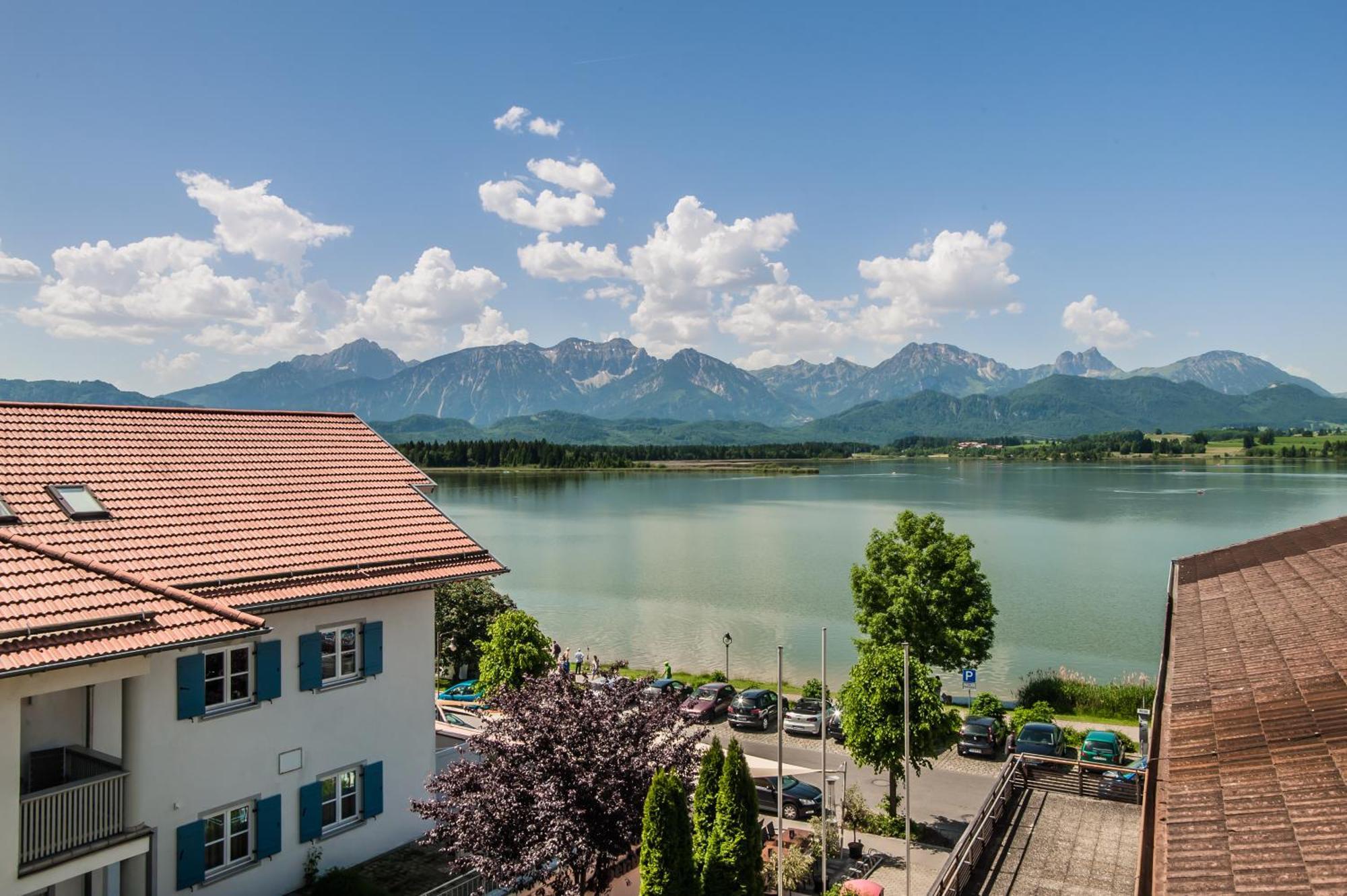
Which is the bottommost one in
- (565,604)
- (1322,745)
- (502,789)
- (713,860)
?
(565,604)

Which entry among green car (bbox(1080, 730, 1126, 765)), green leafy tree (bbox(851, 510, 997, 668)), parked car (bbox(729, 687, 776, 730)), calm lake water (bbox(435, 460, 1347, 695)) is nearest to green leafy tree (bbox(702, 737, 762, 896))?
green car (bbox(1080, 730, 1126, 765))

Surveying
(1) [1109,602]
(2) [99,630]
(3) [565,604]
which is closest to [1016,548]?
(1) [1109,602]

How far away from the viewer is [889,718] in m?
19.5

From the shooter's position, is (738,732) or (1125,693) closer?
(738,732)

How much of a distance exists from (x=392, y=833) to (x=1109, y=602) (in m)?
47.2

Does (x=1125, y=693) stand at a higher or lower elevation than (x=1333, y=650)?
lower

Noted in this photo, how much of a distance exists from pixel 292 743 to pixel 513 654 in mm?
11835

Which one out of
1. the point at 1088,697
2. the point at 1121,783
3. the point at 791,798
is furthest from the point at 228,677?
the point at 1088,697

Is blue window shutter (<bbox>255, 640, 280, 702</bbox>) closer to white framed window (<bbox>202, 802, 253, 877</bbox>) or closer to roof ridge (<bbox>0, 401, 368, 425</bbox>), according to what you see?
white framed window (<bbox>202, 802, 253, 877</bbox>)

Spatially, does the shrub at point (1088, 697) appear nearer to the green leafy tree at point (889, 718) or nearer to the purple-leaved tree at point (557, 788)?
the green leafy tree at point (889, 718)

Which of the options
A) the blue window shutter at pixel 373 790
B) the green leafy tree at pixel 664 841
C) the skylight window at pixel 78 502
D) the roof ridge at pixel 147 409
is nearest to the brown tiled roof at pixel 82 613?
the skylight window at pixel 78 502

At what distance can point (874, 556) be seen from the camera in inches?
1242

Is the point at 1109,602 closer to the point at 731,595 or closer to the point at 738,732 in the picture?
the point at 731,595

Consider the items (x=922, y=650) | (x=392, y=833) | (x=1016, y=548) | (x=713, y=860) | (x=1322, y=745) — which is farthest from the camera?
(x=1016, y=548)
